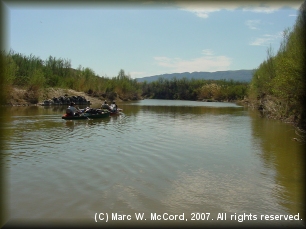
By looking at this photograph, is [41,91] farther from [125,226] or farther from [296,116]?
[125,226]

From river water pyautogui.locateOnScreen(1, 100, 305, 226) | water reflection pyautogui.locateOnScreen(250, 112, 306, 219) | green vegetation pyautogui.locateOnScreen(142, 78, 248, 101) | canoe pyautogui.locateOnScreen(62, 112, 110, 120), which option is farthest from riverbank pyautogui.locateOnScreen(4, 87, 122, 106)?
green vegetation pyautogui.locateOnScreen(142, 78, 248, 101)

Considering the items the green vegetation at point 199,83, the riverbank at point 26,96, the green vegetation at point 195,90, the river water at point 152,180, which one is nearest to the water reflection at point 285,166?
the river water at point 152,180

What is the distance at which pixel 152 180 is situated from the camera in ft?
25.7

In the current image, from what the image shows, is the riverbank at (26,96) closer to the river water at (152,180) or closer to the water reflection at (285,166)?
the river water at (152,180)

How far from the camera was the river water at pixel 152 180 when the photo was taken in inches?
231

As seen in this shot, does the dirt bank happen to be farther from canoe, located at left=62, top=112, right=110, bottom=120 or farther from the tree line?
canoe, located at left=62, top=112, right=110, bottom=120

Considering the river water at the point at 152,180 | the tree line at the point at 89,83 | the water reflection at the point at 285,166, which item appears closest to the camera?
the river water at the point at 152,180

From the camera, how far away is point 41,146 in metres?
11.9

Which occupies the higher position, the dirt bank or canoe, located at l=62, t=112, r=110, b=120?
the dirt bank

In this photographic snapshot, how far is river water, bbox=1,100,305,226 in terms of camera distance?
5.86 m

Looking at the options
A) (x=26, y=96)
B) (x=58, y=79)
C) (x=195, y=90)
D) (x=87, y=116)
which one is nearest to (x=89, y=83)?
(x=58, y=79)

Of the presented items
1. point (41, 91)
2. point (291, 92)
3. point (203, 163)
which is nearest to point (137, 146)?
point (203, 163)

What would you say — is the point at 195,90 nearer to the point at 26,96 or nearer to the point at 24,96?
the point at 26,96

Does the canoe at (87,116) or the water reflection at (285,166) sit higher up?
the canoe at (87,116)
